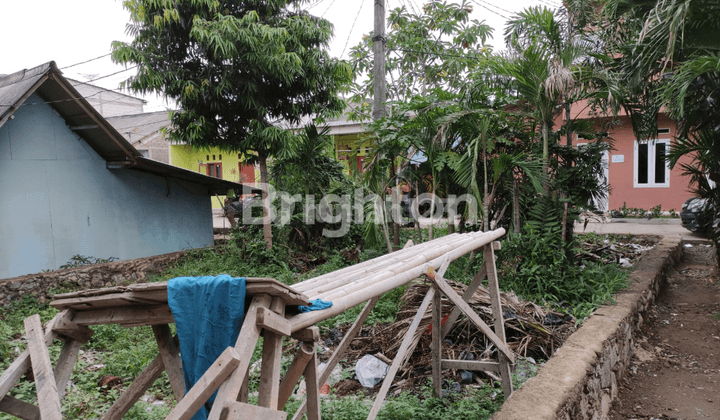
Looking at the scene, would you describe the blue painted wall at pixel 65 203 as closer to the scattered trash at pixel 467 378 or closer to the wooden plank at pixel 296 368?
the scattered trash at pixel 467 378

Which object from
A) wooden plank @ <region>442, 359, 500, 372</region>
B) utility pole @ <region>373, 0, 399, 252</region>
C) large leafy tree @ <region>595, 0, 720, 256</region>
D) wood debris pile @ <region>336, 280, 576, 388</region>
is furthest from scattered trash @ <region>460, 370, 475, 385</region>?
utility pole @ <region>373, 0, 399, 252</region>

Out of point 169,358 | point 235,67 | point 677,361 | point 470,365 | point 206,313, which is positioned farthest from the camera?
point 235,67

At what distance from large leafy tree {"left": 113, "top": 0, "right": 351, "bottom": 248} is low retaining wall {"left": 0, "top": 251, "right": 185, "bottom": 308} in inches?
93.4

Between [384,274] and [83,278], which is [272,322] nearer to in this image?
[384,274]

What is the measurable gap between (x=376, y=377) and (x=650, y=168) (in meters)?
14.6

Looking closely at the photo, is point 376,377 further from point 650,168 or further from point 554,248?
point 650,168

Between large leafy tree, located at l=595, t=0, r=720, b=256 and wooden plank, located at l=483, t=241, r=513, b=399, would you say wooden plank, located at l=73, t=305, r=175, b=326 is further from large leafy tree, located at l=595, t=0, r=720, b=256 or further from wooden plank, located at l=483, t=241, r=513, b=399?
large leafy tree, located at l=595, t=0, r=720, b=256

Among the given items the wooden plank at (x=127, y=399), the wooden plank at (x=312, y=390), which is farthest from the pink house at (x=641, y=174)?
the wooden plank at (x=127, y=399)

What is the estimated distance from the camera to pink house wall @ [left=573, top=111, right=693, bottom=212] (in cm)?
1463

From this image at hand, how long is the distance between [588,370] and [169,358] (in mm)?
2804

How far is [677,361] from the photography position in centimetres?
476

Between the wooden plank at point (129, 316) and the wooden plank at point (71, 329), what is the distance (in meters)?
0.03

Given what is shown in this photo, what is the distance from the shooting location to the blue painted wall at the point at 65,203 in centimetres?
726

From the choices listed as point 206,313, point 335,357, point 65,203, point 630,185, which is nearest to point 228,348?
point 206,313
